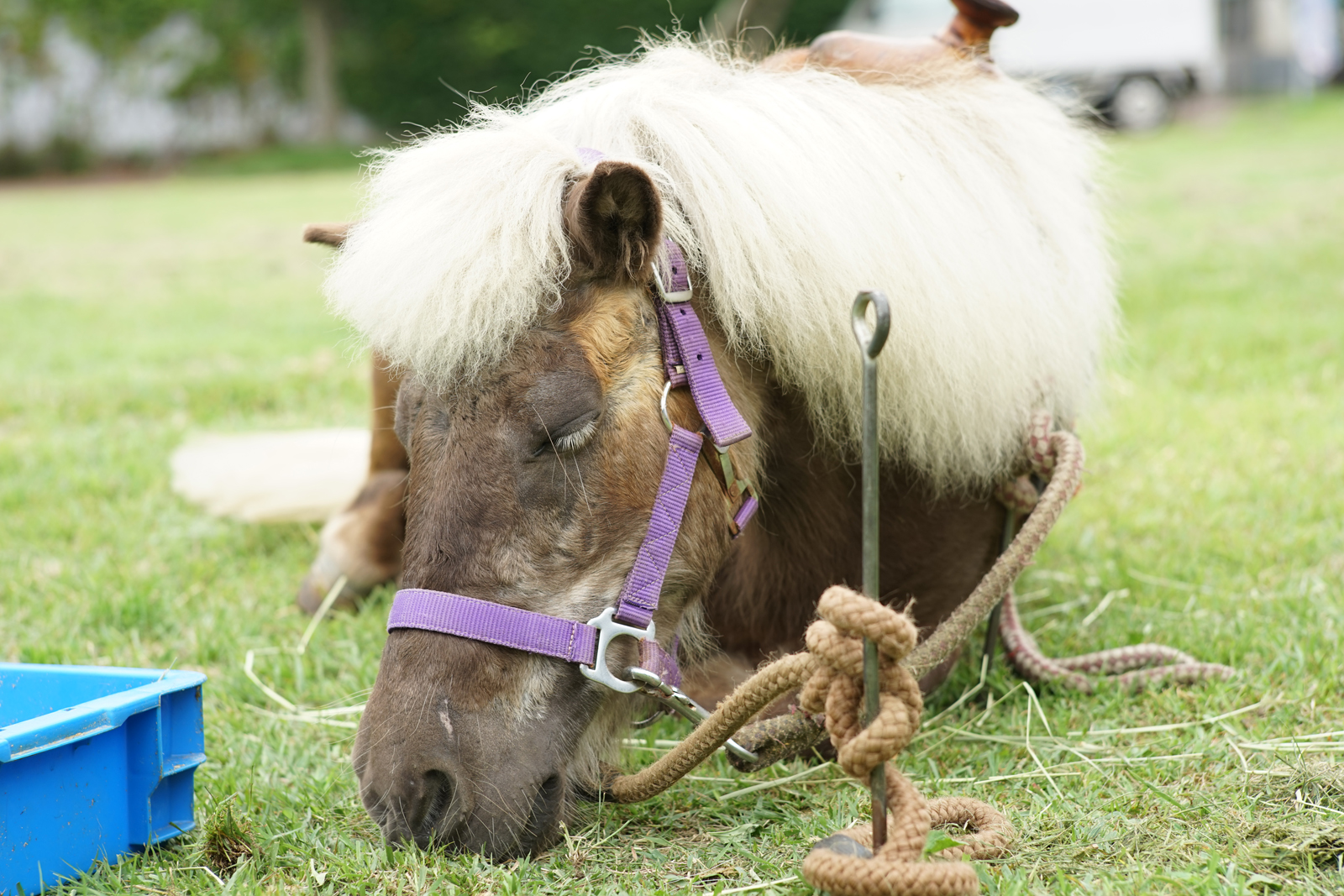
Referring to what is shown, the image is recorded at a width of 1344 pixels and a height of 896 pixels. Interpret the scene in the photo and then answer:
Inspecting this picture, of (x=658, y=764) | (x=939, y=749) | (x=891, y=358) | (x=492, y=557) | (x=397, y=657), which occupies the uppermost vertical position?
(x=891, y=358)

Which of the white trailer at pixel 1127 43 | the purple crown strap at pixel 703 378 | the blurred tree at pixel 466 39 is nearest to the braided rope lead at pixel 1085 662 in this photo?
the purple crown strap at pixel 703 378

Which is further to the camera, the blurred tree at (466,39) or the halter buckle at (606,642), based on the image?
the blurred tree at (466,39)

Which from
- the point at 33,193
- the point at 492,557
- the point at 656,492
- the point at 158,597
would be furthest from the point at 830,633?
the point at 33,193

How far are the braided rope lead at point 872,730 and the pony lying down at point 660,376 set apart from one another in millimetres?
363

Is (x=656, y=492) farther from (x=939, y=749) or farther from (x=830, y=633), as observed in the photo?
(x=939, y=749)

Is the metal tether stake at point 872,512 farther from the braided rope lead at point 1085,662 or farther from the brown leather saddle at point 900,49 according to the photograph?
the brown leather saddle at point 900,49

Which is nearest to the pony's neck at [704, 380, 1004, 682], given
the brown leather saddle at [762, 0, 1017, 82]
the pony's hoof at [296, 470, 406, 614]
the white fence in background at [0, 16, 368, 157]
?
the brown leather saddle at [762, 0, 1017, 82]

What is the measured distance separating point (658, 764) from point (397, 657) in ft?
1.59

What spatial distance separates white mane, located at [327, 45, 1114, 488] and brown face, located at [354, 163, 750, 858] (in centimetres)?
9

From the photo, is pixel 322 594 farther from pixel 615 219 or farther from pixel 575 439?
pixel 615 219

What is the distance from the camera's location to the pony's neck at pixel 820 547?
2350 mm

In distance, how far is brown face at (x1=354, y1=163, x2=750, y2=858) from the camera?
1831mm

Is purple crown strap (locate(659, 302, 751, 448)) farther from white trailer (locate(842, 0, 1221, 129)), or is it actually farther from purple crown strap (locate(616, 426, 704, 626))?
white trailer (locate(842, 0, 1221, 129))

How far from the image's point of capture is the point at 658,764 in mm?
2021
